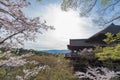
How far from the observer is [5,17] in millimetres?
6410

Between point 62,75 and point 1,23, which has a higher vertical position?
point 1,23

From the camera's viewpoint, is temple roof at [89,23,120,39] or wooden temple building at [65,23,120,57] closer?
wooden temple building at [65,23,120,57]

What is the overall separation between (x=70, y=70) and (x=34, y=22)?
43.9 feet

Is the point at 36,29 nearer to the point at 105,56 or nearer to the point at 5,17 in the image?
the point at 5,17

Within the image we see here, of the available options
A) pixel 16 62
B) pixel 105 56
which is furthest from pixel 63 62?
pixel 16 62

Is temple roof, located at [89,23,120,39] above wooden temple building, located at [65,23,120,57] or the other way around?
above

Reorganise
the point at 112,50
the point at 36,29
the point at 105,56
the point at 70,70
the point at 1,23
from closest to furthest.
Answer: the point at 1,23 → the point at 36,29 → the point at 112,50 → the point at 105,56 → the point at 70,70

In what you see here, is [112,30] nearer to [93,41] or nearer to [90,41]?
[93,41]

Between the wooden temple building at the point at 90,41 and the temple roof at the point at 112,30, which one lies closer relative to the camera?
the wooden temple building at the point at 90,41

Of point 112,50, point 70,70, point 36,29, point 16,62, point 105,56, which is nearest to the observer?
point 36,29

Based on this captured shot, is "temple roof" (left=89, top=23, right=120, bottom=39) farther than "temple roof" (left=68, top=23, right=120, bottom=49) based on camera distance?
Yes

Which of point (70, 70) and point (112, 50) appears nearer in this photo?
point (112, 50)

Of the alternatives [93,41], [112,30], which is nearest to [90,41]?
[93,41]

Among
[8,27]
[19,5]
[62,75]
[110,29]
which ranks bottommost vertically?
[62,75]
